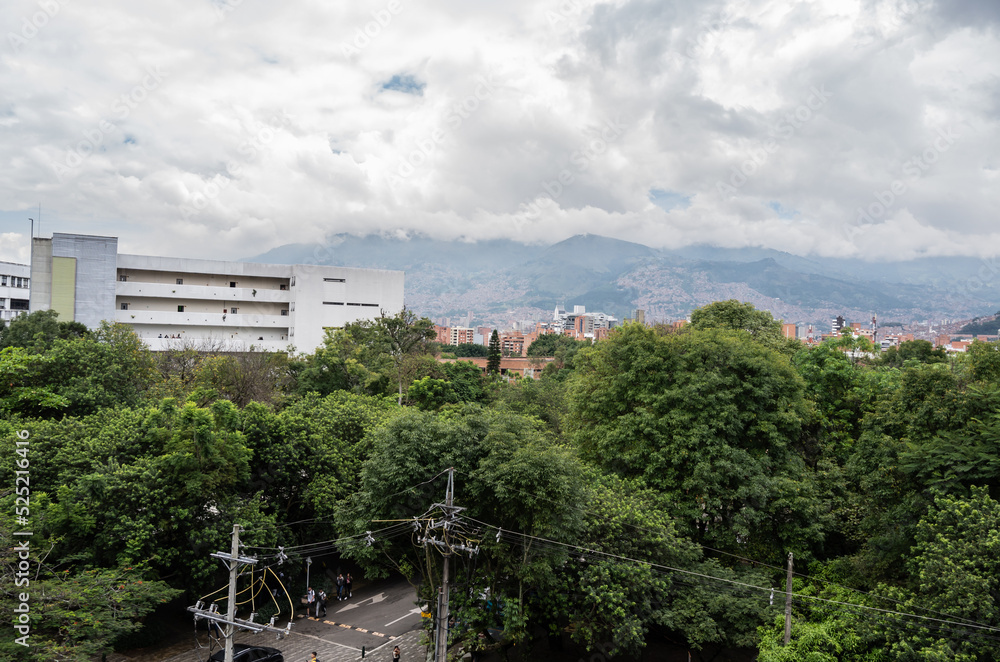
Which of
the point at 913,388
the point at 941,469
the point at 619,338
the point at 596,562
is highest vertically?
the point at 619,338

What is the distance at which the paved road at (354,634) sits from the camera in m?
16.3

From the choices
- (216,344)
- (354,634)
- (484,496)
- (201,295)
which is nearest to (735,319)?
(484,496)

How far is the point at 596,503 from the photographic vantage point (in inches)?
591

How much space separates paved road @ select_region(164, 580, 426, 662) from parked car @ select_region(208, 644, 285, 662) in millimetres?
544

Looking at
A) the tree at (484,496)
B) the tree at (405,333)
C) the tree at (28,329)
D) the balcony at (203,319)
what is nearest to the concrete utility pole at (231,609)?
the tree at (484,496)

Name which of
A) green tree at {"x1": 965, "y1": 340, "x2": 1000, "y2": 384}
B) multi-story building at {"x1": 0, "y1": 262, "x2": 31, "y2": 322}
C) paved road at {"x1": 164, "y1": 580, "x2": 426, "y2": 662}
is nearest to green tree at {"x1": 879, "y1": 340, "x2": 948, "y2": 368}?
green tree at {"x1": 965, "y1": 340, "x2": 1000, "y2": 384}

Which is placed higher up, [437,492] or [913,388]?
[913,388]

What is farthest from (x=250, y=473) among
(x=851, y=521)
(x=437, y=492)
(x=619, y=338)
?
(x=851, y=521)

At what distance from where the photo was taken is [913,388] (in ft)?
50.2

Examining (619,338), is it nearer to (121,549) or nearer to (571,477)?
(571,477)

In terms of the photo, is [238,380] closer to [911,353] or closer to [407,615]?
[407,615]

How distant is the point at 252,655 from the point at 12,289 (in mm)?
70999

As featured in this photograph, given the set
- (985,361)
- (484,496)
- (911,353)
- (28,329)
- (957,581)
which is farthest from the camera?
(911,353)

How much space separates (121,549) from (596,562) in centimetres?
1237
